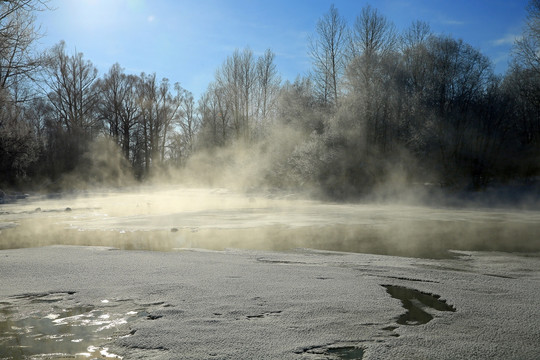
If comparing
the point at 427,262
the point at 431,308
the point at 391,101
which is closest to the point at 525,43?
the point at 391,101

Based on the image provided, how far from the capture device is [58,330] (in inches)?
122

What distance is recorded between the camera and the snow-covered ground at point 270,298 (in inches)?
108

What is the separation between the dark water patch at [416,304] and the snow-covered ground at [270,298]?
13 millimetres

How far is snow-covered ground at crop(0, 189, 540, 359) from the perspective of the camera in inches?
108

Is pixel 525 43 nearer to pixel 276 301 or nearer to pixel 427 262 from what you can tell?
pixel 427 262

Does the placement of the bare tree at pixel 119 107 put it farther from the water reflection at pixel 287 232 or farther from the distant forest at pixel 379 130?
the water reflection at pixel 287 232

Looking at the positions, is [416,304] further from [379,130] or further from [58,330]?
[379,130]

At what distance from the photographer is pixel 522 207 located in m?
15.4

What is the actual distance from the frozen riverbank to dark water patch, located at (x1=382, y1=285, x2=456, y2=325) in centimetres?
3

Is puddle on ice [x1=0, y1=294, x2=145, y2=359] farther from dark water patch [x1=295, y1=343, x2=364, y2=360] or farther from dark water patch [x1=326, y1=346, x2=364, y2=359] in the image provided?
dark water patch [x1=326, y1=346, x2=364, y2=359]

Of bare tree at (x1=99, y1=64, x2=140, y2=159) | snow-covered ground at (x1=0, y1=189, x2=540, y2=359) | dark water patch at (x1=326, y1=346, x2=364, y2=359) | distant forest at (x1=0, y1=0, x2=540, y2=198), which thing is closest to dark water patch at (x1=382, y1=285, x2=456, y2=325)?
snow-covered ground at (x1=0, y1=189, x2=540, y2=359)

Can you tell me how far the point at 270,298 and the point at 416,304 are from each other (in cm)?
139

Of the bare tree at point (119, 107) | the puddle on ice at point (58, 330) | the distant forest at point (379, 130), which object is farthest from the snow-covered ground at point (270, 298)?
the bare tree at point (119, 107)

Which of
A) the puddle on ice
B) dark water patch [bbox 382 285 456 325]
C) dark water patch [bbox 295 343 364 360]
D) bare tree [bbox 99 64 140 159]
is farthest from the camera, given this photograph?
bare tree [bbox 99 64 140 159]
